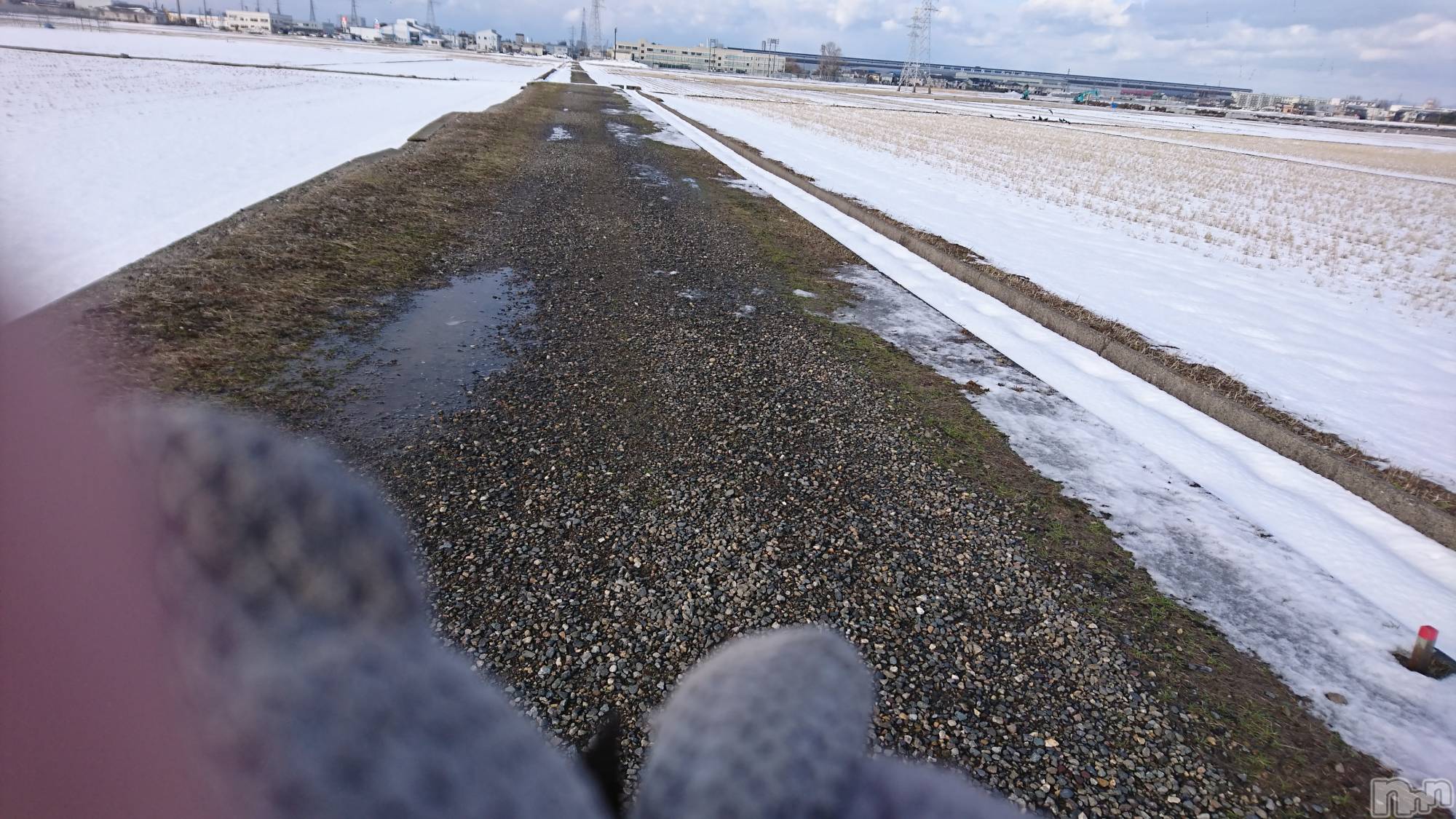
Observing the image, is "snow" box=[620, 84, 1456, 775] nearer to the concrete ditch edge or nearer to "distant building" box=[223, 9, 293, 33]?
the concrete ditch edge

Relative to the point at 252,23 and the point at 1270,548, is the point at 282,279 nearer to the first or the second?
the point at 1270,548

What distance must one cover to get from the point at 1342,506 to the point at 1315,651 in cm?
195

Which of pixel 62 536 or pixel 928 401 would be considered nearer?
pixel 62 536

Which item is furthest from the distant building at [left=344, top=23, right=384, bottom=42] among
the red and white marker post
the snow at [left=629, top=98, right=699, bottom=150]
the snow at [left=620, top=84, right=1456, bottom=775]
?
the red and white marker post

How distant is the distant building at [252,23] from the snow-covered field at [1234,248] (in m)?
171

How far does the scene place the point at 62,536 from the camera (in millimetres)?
631

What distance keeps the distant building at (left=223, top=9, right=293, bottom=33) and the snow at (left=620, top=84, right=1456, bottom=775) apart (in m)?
186

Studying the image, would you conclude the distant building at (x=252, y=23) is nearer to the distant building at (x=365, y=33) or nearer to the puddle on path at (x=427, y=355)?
the distant building at (x=365, y=33)

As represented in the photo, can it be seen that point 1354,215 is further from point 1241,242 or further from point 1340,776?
point 1340,776

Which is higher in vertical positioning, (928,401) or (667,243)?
(667,243)

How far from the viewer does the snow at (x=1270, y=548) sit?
10.7ft

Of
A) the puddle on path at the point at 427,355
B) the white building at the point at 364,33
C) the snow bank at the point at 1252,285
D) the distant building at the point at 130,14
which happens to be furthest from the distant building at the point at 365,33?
the puddle on path at the point at 427,355

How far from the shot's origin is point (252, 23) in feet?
508

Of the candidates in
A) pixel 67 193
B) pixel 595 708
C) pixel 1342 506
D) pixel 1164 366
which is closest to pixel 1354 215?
pixel 1164 366
